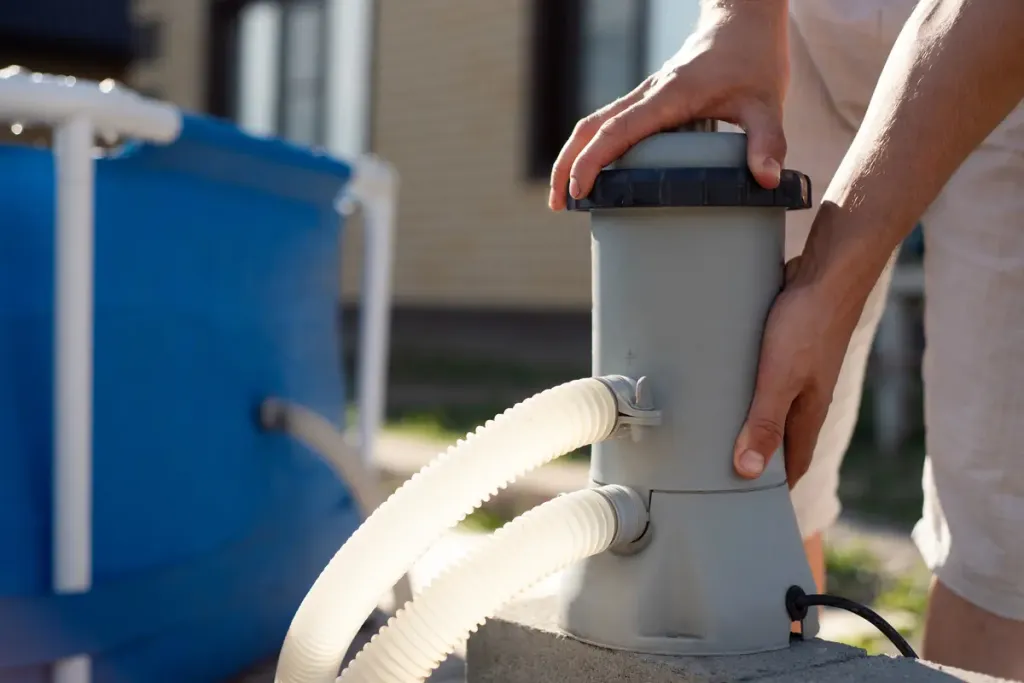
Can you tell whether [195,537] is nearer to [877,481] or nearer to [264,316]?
[264,316]

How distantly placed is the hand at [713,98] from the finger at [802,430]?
0.67 ft

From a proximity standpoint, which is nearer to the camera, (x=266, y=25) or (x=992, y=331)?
(x=992, y=331)

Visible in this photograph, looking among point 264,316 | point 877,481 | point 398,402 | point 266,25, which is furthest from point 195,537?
point 266,25

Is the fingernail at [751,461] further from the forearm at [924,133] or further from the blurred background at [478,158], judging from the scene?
the blurred background at [478,158]

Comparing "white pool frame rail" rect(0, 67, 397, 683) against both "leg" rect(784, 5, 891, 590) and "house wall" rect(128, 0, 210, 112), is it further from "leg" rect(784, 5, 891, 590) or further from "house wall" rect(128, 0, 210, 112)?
"house wall" rect(128, 0, 210, 112)

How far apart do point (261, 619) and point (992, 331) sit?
1.23 m

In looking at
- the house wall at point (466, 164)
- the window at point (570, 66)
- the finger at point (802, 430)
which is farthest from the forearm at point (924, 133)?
the window at point (570, 66)

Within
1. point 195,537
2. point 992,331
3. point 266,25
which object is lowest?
point 195,537

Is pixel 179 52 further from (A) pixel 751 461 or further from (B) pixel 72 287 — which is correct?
(A) pixel 751 461

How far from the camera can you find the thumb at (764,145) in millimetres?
1068

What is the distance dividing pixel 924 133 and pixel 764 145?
147 mm

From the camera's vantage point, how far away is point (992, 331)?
148cm

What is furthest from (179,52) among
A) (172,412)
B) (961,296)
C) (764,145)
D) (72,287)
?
(764,145)

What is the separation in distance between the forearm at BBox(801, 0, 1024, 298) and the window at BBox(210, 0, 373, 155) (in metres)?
8.44
